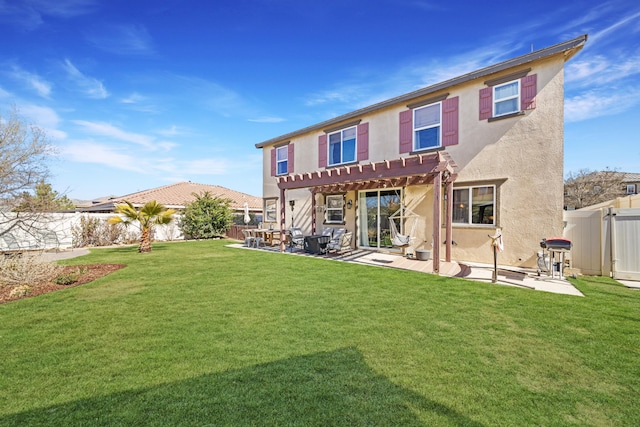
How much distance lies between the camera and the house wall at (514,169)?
779 cm

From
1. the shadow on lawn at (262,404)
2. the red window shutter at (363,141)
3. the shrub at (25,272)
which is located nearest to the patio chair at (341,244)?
the red window shutter at (363,141)

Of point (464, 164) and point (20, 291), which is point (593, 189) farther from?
point (20, 291)

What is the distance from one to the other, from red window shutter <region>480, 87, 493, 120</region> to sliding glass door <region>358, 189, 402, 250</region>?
12.3 ft

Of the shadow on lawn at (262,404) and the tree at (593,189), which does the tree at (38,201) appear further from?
the tree at (593,189)

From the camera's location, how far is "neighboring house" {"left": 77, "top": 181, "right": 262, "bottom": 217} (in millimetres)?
20953

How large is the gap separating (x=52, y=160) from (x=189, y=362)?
11.2m

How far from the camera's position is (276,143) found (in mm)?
16047

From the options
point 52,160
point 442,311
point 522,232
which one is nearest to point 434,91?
point 522,232

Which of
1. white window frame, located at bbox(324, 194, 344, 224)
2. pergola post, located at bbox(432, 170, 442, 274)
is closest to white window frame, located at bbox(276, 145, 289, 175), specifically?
white window frame, located at bbox(324, 194, 344, 224)

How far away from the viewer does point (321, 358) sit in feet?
10.4

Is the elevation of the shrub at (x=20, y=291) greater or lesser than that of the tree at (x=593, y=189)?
lesser

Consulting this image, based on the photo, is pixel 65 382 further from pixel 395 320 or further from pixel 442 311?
pixel 442 311

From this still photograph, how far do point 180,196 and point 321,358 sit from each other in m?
23.7

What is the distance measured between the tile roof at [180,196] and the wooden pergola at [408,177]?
11737 millimetres
